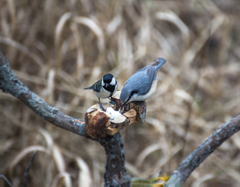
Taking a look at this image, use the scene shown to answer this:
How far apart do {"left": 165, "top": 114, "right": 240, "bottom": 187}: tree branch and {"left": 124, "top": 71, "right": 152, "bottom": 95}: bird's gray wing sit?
216 mm

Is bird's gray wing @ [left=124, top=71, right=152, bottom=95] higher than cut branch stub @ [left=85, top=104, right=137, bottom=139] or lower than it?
higher

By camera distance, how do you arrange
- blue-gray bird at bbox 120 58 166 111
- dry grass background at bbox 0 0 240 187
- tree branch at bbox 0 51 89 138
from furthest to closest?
dry grass background at bbox 0 0 240 187, blue-gray bird at bbox 120 58 166 111, tree branch at bbox 0 51 89 138

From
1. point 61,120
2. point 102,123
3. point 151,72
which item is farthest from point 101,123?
point 151,72

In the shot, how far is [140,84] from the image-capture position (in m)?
0.70

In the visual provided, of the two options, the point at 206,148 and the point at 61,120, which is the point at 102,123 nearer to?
the point at 61,120

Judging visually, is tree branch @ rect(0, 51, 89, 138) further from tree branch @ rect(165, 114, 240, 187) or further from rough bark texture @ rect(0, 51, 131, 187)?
tree branch @ rect(165, 114, 240, 187)

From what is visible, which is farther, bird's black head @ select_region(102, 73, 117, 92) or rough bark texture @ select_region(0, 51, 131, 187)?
bird's black head @ select_region(102, 73, 117, 92)

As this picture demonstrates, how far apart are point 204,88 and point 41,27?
132 centimetres

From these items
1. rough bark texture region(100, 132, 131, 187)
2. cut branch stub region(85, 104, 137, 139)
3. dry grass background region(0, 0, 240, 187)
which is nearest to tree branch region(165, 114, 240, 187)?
rough bark texture region(100, 132, 131, 187)

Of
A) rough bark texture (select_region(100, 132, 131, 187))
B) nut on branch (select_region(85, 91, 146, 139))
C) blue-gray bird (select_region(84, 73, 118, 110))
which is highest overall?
blue-gray bird (select_region(84, 73, 118, 110))

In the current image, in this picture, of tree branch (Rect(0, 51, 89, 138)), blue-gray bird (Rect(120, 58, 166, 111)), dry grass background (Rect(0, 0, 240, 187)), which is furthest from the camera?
dry grass background (Rect(0, 0, 240, 187))

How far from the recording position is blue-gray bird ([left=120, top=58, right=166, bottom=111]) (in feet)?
2.16

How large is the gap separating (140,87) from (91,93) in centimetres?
82

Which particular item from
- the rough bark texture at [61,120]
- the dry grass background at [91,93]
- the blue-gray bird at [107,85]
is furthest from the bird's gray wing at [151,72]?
the dry grass background at [91,93]
